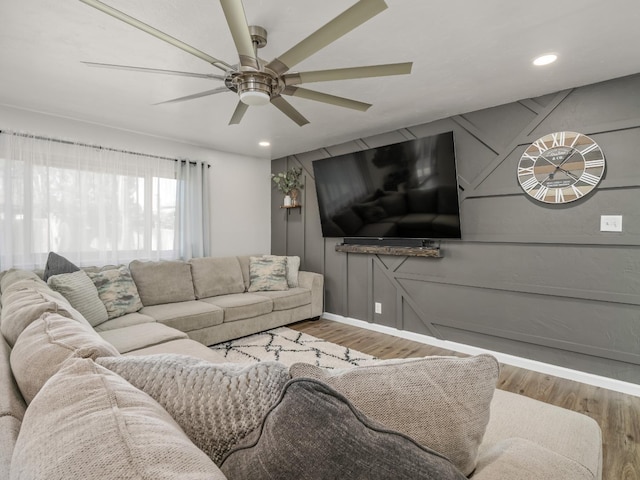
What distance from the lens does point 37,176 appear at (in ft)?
10.2

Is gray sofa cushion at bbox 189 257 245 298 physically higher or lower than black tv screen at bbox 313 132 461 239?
lower

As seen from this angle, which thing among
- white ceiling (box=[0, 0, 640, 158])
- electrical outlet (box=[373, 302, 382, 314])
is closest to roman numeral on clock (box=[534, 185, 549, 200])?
white ceiling (box=[0, 0, 640, 158])

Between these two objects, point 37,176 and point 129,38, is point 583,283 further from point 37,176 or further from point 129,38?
point 37,176

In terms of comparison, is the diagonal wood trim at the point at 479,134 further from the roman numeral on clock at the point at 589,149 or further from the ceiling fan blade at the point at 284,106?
the ceiling fan blade at the point at 284,106

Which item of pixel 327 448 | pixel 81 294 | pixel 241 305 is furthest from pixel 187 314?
pixel 327 448

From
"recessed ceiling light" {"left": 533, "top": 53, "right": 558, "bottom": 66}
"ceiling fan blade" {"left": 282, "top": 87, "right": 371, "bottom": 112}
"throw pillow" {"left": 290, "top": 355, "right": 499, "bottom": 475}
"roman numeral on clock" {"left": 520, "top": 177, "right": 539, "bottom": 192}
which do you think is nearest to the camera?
"throw pillow" {"left": 290, "top": 355, "right": 499, "bottom": 475}

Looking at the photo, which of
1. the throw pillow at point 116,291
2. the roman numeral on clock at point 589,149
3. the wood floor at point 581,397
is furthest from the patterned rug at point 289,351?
the roman numeral on clock at point 589,149

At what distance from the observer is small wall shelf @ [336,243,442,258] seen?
342cm

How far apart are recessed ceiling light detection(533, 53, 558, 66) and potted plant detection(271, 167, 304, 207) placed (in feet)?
10.4

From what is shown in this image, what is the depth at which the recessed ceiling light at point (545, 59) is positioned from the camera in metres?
2.15

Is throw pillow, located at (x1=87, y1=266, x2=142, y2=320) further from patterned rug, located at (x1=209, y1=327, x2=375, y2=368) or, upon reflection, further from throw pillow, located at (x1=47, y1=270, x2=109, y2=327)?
patterned rug, located at (x1=209, y1=327, x2=375, y2=368)

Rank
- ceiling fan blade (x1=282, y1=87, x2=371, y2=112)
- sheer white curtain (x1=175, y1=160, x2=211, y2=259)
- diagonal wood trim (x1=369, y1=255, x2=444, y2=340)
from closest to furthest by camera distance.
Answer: ceiling fan blade (x1=282, y1=87, x2=371, y2=112) < diagonal wood trim (x1=369, y1=255, x2=444, y2=340) < sheer white curtain (x1=175, y1=160, x2=211, y2=259)

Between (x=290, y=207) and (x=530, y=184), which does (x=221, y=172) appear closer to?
(x=290, y=207)

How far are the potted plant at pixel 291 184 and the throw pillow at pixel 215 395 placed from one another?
410cm
